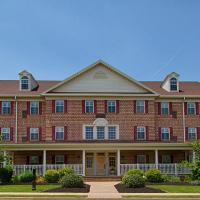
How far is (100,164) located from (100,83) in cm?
805

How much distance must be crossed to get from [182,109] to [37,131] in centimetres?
1510

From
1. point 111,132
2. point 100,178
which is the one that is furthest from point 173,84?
point 100,178

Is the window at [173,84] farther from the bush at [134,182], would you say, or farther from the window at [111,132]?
the bush at [134,182]

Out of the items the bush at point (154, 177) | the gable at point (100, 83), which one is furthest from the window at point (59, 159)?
the bush at point (154, 177)

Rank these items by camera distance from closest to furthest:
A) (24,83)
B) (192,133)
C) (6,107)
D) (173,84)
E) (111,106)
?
1. (111,106)
2. (6,107)
3. (192,133)
4. (24,83)
5. (173,84)

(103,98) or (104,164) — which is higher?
(103,98)

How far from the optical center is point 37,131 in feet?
133

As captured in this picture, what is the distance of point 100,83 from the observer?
4034 cm

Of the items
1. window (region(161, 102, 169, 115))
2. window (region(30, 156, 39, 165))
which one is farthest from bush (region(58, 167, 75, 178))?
window (region(161, 102, 169, 115))

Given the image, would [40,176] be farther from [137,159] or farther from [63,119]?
[137,159]

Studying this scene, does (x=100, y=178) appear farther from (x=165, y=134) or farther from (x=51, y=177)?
(x=165, y=134)

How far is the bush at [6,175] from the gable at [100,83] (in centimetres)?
1069

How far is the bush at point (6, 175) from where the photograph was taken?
31.2 metres

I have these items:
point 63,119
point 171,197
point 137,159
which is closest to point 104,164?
point 137,159
